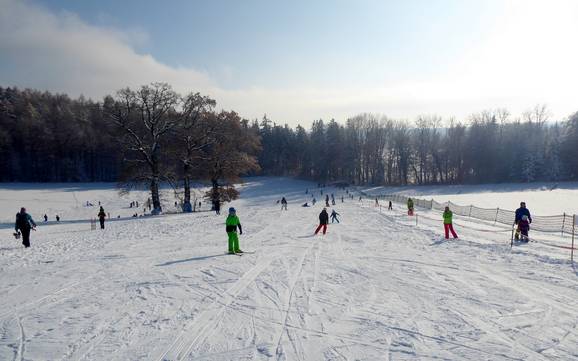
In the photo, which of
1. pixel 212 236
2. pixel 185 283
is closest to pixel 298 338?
pixel 185 283

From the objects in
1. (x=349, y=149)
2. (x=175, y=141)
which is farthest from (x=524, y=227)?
(x=349, y=149)

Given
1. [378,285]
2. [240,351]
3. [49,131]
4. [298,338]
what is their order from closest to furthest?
[240,351] → [298,338] → [378,285] → [49,131]

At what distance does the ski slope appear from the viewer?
17.2 ft

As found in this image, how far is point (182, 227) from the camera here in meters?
19.5

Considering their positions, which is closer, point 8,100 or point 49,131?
point 49,131

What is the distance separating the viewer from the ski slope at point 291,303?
523 cm

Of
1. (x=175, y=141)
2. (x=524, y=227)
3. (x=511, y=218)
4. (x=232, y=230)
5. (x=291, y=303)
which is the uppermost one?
(x=175, y=141)

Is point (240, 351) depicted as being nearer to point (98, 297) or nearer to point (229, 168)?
point (98, 297)

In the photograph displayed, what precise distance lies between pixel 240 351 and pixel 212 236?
1136cm

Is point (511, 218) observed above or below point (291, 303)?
below

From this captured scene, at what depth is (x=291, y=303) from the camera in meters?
7.11

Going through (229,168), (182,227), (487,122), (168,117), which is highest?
(487,122)

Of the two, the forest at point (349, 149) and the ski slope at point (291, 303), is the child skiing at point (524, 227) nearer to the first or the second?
the ski slope at point (291, 303)

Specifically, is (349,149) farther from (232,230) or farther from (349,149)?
(232,230)
